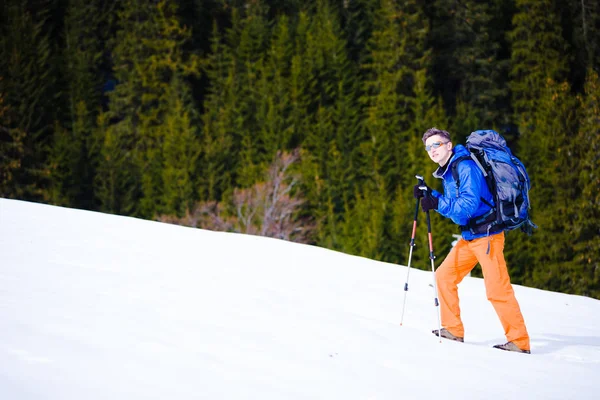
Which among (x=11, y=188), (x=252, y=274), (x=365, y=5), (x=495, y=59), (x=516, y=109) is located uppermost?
(x=365, y=5)

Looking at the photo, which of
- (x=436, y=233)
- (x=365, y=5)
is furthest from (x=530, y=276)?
(x=365, y=5)

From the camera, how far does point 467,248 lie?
623 cm

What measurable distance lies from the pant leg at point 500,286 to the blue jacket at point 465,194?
128 mm

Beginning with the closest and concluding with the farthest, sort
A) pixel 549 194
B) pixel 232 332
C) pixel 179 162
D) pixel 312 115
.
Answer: pixel 232 332 → pixel 549 194 → pixel 179 162 → pixel 312 115

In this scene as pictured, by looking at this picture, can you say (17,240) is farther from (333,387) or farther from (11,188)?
(11,188)

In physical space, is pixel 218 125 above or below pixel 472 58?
below

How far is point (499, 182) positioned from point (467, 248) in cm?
71

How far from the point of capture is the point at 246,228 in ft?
158

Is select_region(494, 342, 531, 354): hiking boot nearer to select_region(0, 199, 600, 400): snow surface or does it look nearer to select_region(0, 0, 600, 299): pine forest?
select_region(0, 199, 600, 400): snow surface

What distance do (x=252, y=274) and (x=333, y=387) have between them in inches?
141

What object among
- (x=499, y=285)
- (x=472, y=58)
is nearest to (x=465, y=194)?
(x=499, y=285)

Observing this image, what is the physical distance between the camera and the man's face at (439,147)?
6.12 metres

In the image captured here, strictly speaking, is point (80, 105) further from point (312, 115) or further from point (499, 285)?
point (499, 285)

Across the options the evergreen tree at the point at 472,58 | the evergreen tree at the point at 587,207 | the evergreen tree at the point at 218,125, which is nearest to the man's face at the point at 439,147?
the evergreen tree at the point at 587,207
